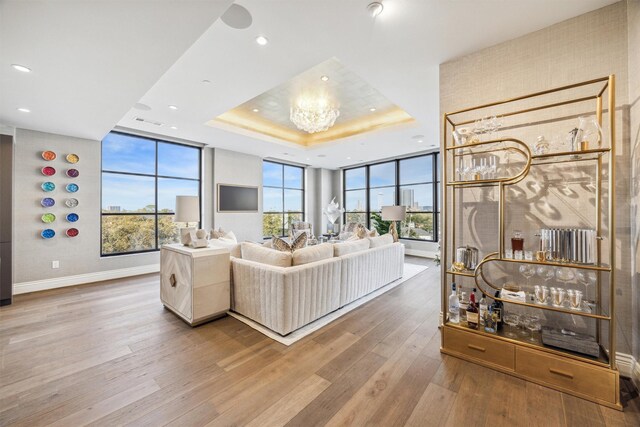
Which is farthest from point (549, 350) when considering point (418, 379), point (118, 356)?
point (118, 356)

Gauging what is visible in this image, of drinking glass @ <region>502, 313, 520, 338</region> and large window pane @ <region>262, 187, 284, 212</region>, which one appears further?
large window pane @ <region>262, 187, 284, 212</region>

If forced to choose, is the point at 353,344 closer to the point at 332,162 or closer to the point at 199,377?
the point at 199,377

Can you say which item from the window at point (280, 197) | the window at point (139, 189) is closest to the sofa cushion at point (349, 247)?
the window at point (139, 189)

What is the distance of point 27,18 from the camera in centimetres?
172

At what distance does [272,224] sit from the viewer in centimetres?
796

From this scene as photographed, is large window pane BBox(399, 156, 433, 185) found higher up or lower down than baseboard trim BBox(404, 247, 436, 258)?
higher up

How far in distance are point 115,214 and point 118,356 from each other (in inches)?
148

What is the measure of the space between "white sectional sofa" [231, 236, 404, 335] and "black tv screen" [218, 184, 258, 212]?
337 centimetres

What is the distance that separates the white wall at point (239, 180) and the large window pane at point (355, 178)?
3.48 m

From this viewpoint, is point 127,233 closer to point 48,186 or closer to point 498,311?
point 48,186

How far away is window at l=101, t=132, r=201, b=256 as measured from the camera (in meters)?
4.97

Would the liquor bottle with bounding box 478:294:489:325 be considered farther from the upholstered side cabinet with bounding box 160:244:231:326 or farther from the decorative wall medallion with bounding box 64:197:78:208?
the decorative wall medallion with bounding box 64:197:78:208

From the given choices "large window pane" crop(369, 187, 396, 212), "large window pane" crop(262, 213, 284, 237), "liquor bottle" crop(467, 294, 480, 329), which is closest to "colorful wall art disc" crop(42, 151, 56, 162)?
"large window pane" crop(262, 213, 284, 237)

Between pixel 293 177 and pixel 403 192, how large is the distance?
364 cm
